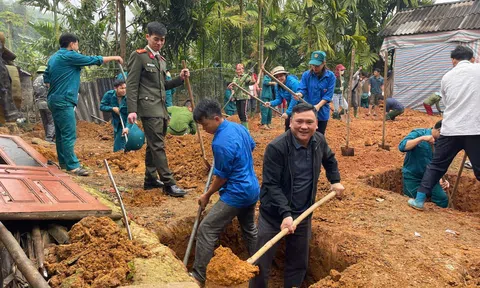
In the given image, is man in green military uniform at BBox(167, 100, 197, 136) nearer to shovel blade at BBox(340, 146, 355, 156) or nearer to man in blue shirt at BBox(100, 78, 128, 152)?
man in blue shirt at BBox(100, 78, 128, 152)

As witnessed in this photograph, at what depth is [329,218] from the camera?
456cm

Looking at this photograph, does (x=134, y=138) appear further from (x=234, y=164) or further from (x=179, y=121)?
(x=179, y=121)

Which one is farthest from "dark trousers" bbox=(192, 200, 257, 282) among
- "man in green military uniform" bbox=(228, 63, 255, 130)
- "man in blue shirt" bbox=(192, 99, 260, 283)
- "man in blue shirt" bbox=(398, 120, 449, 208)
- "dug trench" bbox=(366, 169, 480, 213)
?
"man in green military uniform" bbox=(228, 63, 255, 130)

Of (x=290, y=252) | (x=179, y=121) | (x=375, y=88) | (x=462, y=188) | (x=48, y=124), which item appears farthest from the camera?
(x=375, y=88)

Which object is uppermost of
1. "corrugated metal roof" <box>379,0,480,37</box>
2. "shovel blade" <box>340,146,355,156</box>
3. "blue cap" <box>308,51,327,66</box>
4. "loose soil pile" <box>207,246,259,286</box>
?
"corrugated metal roof" <box>379,0,480,37</box>

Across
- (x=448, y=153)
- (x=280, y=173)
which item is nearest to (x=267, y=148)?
(x=280, y=173)

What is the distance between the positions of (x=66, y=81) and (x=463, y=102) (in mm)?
4606

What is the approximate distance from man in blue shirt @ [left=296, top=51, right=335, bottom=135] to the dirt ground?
101 centimetres

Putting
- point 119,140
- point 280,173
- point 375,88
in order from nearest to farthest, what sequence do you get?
point 280,173
point 119,140
point 375,88

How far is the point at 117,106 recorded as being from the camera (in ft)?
23.8

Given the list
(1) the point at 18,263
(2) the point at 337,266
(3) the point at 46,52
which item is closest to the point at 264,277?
(2) the point at 337,266

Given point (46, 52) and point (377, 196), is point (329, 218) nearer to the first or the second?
point (377, 196)

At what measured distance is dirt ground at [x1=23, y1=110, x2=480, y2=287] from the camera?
133 inches

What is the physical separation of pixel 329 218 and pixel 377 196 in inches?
36.6
